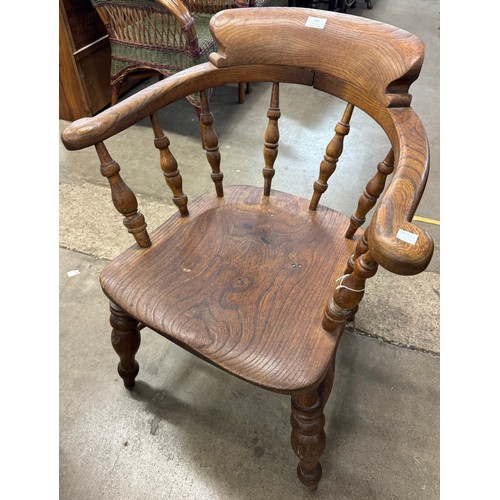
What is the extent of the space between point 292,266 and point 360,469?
0.59 metres

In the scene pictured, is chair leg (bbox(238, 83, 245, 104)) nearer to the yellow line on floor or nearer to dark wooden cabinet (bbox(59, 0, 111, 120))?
dark wooden cabinet (bbox(59, 0, 111, 120))

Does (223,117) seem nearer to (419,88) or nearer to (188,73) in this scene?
(419,88)

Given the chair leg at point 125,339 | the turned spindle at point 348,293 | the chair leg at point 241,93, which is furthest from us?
the chair leg at point 241,93

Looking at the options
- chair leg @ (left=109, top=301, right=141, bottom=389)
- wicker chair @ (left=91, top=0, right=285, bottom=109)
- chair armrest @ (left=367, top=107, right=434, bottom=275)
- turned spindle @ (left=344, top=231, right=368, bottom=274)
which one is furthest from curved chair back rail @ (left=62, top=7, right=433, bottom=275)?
wicker chair @ (left=91, top=0, right=285, bottom=109)

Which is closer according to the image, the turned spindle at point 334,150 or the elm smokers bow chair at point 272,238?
the elm smokers bow chair at point 272,238

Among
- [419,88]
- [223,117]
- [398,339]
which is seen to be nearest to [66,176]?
[223,117]

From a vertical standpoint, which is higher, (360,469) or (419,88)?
(419,88)

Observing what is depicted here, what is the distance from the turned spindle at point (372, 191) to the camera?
87 cm

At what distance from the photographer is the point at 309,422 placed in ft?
2.76

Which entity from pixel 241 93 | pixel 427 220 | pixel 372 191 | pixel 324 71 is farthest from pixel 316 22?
pixel 241 93

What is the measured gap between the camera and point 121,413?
1.20 m

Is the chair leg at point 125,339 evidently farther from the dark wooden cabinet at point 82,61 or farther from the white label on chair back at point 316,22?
the dark wooden cabinet at point 82,61

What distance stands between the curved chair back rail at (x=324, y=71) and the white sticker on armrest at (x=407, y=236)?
39 mm

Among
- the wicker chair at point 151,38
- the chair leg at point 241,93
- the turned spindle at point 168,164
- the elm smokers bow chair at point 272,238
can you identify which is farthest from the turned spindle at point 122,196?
the chair leg at point 241,93
